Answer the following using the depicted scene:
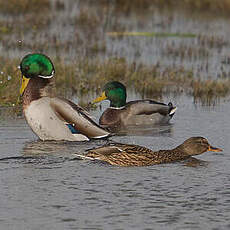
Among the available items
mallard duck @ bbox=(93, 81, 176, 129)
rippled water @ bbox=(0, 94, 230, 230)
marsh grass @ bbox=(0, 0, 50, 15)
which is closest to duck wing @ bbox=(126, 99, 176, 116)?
mallard duck @ bbox=(93, 81, 176, 129)

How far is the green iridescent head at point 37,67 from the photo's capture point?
34.9 ft

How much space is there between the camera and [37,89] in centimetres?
1048

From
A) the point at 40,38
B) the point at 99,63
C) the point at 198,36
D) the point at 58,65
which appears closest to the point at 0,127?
the point at 58,65

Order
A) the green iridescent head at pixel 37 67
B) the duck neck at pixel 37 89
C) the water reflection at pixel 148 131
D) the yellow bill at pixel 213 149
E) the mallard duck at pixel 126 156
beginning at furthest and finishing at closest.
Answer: the water reflection at pixel 148 131 → the green iridescent head at pixel 37 67 → the duck neck at pixel 37 89 → the yellow bill at pixel 213 149 → the mallard duck at pixel 126 156

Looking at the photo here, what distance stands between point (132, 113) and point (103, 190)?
4606 mm

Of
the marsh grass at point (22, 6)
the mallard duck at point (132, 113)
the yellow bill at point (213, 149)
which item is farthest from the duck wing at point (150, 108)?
the marsh grass at point (22, 6)

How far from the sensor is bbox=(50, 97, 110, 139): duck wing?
33.7 ft

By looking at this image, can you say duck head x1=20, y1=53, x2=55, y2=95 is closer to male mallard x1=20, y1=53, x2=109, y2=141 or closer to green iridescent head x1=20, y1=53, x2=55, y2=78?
green iridescent head x1=20, y1=53, x2=55, y2=78

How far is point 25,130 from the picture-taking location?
1112 centimetres

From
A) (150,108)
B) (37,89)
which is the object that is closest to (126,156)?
(37,89)

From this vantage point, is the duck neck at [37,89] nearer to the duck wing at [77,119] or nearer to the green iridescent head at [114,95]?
the duck wing at [77,119]

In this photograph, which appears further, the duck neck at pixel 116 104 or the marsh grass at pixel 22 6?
the marsh grass at pixel 22 6

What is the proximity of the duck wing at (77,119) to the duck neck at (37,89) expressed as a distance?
21cm

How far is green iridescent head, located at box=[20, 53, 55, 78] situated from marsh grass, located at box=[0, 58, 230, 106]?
91.5 inches
